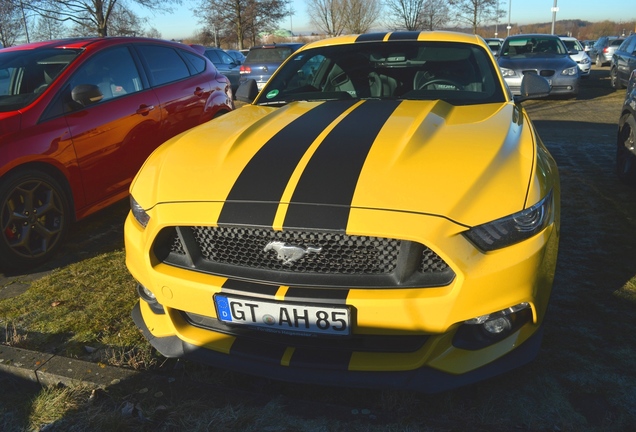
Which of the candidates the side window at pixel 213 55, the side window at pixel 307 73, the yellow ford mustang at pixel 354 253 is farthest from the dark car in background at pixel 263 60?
the yellow ford mustang at pixel 354 253

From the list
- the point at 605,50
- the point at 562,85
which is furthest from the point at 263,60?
the point at 605,50

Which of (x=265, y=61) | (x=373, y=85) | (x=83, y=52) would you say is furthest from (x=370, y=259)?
(x=265, y=61)

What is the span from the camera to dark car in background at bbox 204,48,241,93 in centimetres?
1655

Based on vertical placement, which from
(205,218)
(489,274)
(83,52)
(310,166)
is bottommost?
(489,274)

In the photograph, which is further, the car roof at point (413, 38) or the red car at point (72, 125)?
the car roof at point (413, 38)

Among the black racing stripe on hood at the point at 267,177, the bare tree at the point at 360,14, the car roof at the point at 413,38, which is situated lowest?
the black racing stripe on hood at the point at 267,177

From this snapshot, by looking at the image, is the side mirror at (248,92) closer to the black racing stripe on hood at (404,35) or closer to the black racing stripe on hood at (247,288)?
the black racing stripe on hood at (404,35)

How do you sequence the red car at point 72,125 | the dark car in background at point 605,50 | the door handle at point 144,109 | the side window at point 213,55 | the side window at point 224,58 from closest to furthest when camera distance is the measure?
1. the red car at point 72,125
2. the door handle at point 144,109
3. the side window at point 213,55
4. the side window at point 224,58
5. the dark car in background at point 605,50

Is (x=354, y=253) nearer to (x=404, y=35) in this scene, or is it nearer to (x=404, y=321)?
(x=404, y=321)

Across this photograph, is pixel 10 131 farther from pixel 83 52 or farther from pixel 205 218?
pixel 205 218

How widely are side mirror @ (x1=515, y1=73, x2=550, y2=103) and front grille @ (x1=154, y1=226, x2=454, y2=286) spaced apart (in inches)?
87.7

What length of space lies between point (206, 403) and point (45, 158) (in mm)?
2385

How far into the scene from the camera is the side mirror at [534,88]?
148 inches

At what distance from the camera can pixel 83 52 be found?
14.5 feet
